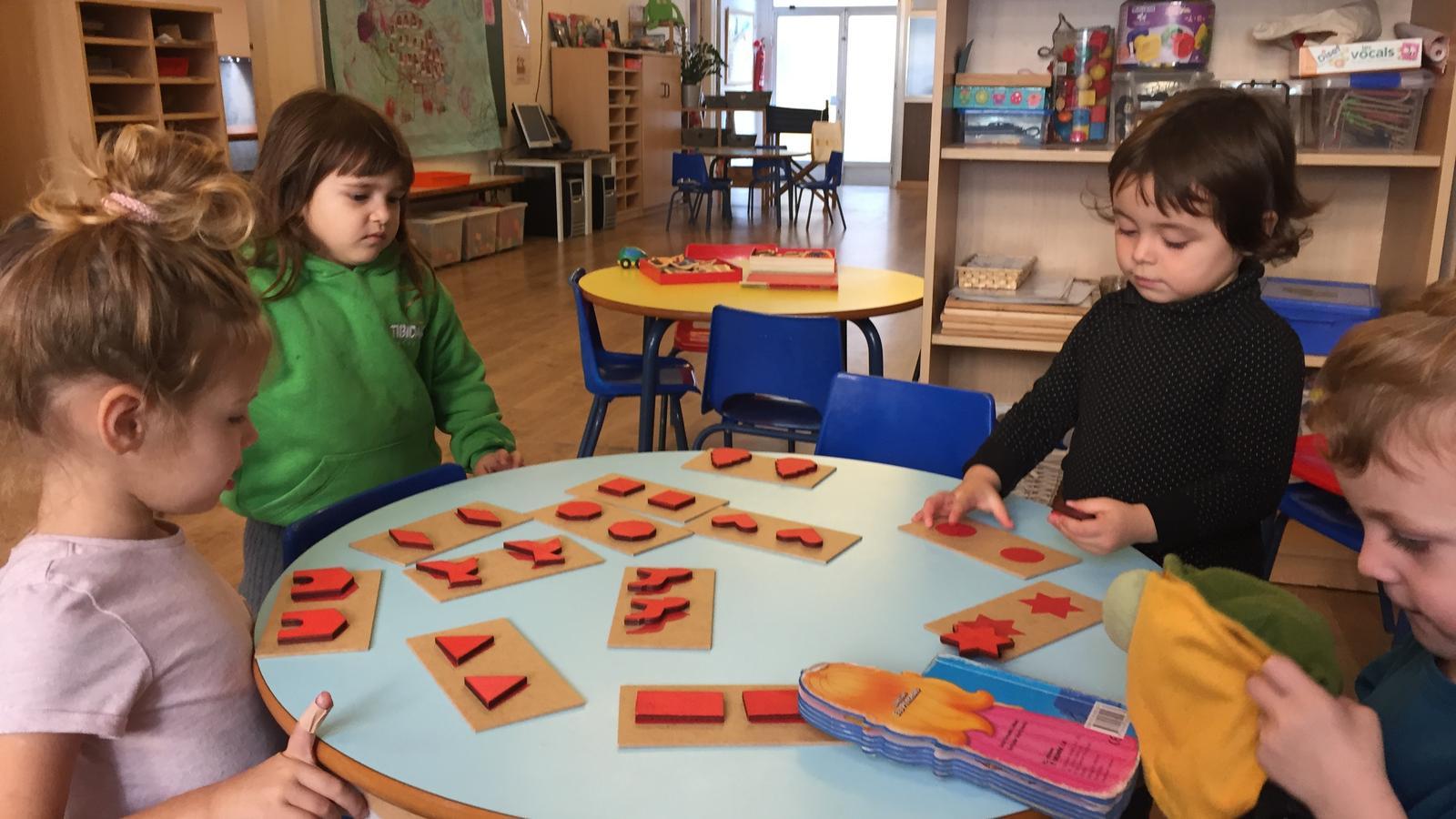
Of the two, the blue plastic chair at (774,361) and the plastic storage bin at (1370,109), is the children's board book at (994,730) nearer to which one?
the blue plastic chair at (774,361)

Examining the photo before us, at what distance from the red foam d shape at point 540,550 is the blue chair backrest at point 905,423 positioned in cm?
77

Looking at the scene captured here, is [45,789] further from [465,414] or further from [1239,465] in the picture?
[1239,465]

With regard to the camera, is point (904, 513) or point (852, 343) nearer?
point (904, 513)

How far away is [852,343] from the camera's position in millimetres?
5391

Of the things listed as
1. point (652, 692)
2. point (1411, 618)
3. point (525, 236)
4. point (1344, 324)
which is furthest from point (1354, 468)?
point (525, 236)

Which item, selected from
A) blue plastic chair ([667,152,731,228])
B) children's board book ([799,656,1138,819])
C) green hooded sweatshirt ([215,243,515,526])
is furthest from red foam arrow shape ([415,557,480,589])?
blue plastic chair ([667,152,731,228])

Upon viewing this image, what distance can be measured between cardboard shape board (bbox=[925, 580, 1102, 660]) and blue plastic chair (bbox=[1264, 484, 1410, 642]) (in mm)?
936

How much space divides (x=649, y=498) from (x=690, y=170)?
8679mm

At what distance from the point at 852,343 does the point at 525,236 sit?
4235 mm

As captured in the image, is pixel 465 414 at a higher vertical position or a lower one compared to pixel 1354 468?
lower

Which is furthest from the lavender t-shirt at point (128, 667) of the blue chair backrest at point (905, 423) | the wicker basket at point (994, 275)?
the wicker basket at point (994, 275)

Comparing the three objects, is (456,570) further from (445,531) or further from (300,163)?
(300,163)

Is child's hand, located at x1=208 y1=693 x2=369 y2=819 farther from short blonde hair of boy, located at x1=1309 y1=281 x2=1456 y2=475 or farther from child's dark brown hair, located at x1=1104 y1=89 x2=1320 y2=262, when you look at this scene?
child's dark brown hair, located at x1=1104 y1=89 x2=1320 y2=262

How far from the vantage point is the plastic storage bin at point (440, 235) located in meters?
7.00
